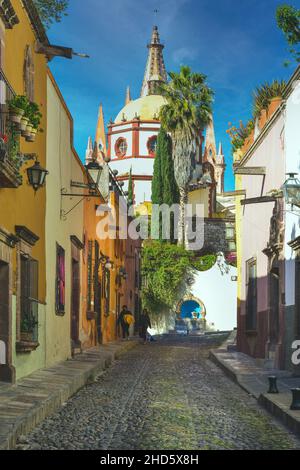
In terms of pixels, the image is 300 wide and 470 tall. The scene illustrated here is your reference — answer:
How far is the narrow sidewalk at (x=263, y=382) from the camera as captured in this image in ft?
30.0

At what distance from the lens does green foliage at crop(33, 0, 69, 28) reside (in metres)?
20.6

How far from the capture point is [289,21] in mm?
14000

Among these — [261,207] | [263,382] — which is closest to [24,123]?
[263,382]

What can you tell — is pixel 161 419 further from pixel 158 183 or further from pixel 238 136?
pixel 158 183

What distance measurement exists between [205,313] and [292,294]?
105 feet

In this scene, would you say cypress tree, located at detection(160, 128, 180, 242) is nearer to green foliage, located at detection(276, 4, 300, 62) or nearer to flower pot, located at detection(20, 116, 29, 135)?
green foliage, located at detection(276, 4, 300, 62)

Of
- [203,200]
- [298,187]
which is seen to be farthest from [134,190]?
[298,187]

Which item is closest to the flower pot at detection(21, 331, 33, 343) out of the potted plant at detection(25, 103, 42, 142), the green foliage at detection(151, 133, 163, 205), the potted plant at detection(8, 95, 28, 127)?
the potted plant at detection(25, 103, 42, 142)

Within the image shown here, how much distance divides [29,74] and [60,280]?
524 cm

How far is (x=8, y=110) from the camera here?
11125 millimetres

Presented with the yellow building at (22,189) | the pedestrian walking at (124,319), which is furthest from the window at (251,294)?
the pedestrian walking at (124,319)

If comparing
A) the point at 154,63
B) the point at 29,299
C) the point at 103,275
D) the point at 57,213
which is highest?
the point at 154,63

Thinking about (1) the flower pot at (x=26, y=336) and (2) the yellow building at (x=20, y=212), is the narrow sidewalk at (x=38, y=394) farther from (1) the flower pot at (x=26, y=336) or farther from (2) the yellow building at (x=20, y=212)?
(1) the flower pot at (x=26, y=336)

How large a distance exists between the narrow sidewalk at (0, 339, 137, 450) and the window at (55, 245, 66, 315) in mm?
1203
